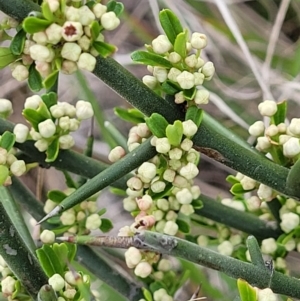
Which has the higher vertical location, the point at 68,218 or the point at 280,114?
the point at 280,114

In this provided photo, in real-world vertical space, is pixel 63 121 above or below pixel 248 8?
above

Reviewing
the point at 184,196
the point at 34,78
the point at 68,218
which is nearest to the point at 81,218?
the point at 68,218

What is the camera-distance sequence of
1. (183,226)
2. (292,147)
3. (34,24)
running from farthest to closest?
(183,226) → (292,147) → (34,24)

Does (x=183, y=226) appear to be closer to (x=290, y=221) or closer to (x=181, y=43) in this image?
(x=290, y=221)

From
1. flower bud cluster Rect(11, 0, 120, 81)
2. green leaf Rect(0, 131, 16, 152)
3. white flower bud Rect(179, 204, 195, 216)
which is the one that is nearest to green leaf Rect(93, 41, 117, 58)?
flower bud cluster Rect(11, 0, 120, 81)

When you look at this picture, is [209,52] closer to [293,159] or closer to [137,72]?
[137,72]

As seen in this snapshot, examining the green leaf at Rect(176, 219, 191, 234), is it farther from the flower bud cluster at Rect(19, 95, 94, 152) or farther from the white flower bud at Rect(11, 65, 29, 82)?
the white flower bud at Rect(11, 65, 29, 82)

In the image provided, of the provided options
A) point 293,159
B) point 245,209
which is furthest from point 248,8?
point 293,159

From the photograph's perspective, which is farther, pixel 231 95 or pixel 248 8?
pixel 248 8
